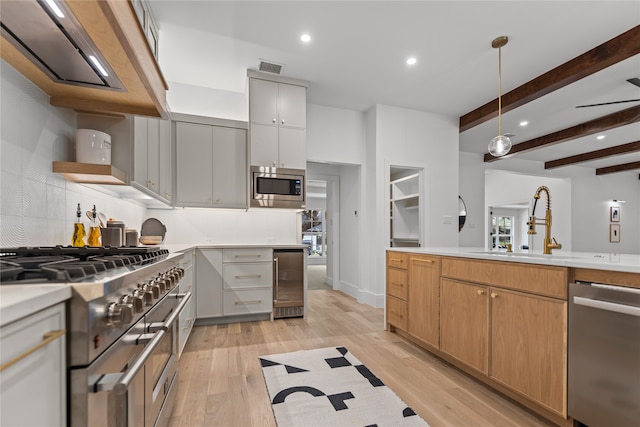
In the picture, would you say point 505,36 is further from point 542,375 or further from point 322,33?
point 542,375

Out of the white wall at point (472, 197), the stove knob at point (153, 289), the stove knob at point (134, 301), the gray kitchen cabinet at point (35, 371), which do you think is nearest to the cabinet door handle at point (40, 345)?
the gray kitchen cabinet at point (35, 371)

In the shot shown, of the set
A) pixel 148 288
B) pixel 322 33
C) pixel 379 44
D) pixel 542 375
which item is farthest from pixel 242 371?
pixel 379 44

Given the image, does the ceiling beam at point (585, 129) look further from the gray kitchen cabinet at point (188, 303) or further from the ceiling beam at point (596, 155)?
the gray kitchen cabinet at point (188, 303)

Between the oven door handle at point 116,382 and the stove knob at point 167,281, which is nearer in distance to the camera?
the oven door handle at point 116,382

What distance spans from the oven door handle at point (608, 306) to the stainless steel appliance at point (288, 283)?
99.0 inches

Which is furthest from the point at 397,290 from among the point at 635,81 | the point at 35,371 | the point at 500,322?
the point at 635,81

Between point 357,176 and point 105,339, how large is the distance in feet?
13.3

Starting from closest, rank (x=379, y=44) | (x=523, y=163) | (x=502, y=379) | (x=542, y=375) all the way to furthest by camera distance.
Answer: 1. (x=542, y=375)
2. (x=502, y=379)
3. (x=379, y=44)
4. (x=523, y=163)

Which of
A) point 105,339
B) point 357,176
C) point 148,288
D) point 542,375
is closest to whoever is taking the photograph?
point 105,339

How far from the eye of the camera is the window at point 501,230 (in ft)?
→ 32.1

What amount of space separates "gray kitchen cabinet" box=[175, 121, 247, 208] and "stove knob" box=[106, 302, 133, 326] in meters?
2.73

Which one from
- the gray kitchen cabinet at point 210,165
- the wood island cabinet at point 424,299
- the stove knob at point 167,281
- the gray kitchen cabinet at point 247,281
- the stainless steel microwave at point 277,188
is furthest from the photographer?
the stainless steel microwave at point 277,188

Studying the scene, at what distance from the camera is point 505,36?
2793 millimetres

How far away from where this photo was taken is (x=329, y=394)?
72.9 inches
